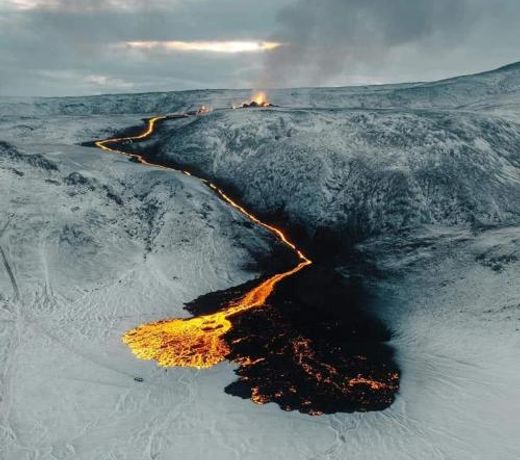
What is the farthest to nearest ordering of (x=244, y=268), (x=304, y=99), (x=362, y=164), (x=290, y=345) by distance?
1. (x=304, y=99)
2. (x=362, y=164)
3. (x=244, y=268)
4. (x=290, y=345)

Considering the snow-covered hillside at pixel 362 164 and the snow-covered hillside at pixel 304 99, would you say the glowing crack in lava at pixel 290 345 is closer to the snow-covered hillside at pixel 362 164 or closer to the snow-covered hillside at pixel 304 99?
the snow-covered hillside at pixel 362 164

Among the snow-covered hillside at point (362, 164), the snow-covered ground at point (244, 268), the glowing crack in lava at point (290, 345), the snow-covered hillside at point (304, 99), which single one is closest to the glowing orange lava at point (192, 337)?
the glowing crack in lava at point (290, 345)

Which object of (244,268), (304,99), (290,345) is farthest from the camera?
(304,99)

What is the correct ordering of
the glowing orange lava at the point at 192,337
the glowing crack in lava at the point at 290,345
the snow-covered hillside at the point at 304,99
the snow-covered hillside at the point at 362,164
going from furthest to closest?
the snow-covered hillside at the point at 304,99 < the snow-covered hillside at the point at 362,164 < the glowing orange lava at the point at 192,337 < the glowing crack in lava at the point at 290,345

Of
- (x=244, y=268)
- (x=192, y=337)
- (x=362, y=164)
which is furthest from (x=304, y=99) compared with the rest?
(x=192, y=337)

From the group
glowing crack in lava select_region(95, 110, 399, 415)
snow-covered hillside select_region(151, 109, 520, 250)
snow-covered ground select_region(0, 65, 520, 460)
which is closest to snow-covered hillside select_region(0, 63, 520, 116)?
snow-covered ground select_region(0, 65, 520, 460)

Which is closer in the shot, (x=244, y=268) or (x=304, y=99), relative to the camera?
(x=244, y=268)

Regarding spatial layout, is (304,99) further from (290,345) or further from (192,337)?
(290,345)
